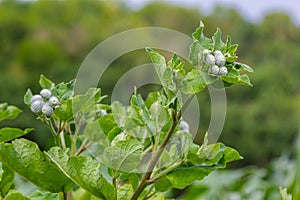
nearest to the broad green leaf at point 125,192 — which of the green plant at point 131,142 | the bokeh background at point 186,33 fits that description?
the green plant at point 131,142

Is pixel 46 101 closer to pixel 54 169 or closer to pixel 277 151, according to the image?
pixel 54 169

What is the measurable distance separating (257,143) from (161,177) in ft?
31.3

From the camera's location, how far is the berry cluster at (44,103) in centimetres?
30

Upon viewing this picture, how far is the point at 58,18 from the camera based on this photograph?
1123cm

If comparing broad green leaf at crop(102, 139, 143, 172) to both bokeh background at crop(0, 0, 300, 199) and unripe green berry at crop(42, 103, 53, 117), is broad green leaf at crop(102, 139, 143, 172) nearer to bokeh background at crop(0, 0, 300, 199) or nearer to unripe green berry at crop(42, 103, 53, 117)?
unripe green berry at crop(42, 103, 53, 117)

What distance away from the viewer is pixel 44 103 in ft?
1.00

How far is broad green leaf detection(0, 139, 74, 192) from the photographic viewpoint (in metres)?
0.31

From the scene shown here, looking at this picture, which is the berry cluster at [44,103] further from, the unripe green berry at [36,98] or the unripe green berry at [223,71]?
the unripe green berry at [223,71]

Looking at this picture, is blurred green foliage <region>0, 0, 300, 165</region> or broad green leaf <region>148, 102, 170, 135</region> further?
blurred green foliage <region>0, 0, 300, 165</region>

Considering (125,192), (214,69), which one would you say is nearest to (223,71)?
(214,69)

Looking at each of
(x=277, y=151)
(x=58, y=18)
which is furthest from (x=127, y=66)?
(x=277, y=151)

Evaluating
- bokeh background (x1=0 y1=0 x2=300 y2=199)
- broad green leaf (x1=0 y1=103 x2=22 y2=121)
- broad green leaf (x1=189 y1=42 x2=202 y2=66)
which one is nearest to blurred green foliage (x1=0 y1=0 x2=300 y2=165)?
bokeh background (x1=0 y1=0 x2=300 y2=199)

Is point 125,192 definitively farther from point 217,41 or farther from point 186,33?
point 186,33

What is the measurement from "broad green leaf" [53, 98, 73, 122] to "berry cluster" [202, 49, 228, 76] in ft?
0.30
